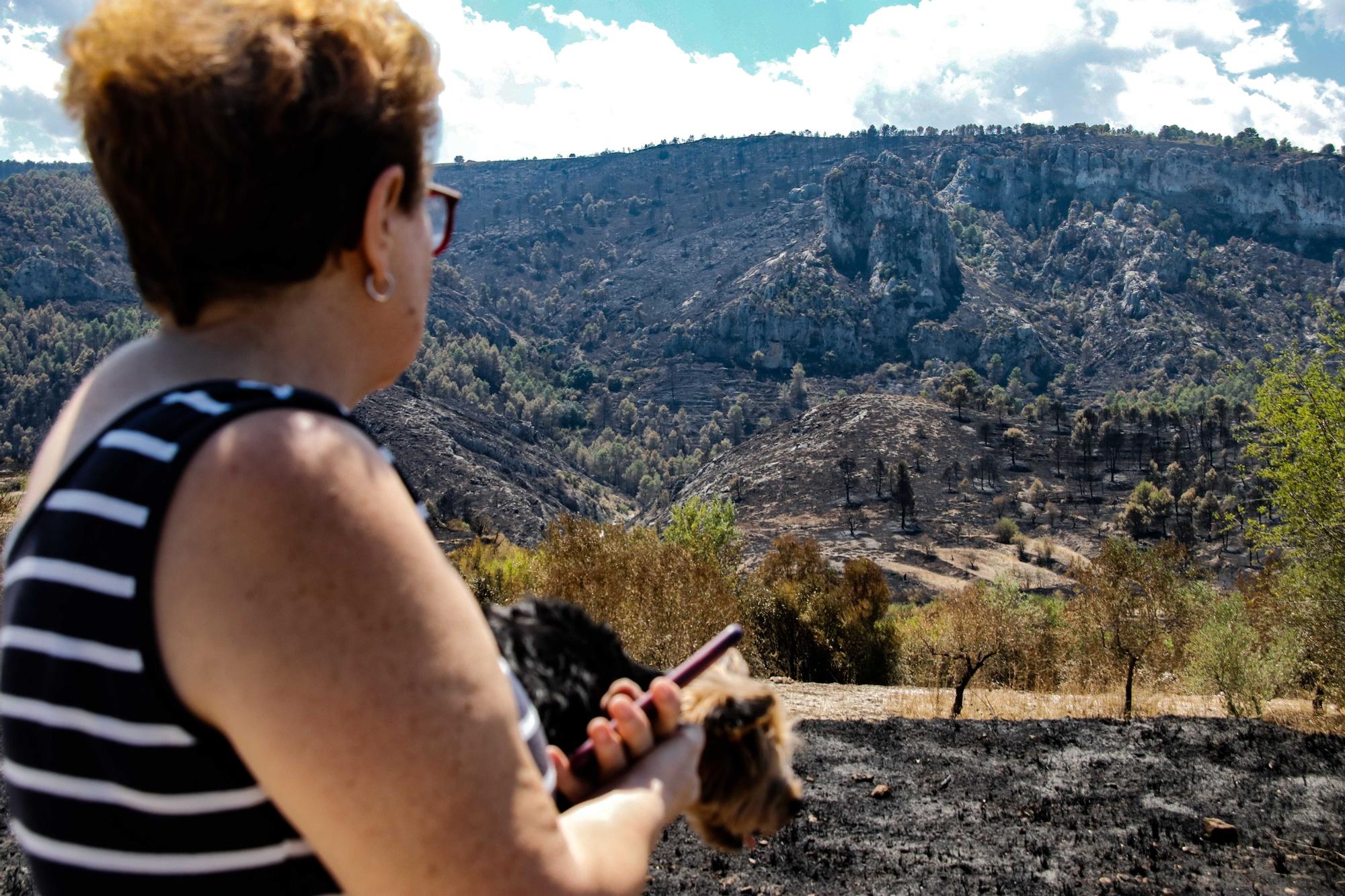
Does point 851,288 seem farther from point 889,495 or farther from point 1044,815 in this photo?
point 1044,815

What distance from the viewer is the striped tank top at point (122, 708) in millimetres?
762

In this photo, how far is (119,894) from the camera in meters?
0.82

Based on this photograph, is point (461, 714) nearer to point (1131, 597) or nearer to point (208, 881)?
point (208, 881)

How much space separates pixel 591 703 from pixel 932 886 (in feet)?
21.3

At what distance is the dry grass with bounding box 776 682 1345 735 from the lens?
475 inches

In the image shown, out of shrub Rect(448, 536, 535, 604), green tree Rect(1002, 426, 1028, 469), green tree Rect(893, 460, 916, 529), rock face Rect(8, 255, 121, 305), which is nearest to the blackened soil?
shrub Rect(448, 536, 535, 604)

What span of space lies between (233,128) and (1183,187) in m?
219

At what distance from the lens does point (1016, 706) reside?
15.1 meters

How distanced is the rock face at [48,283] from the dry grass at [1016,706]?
138m

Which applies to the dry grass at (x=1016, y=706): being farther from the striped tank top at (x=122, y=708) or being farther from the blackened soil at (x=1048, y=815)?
the striped tank top at (x=122, y=708)

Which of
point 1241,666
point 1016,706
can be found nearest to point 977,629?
point 1016,706

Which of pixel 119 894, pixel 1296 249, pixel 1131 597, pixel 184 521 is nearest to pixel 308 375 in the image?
pixel 184 521

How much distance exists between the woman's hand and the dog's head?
71 mm

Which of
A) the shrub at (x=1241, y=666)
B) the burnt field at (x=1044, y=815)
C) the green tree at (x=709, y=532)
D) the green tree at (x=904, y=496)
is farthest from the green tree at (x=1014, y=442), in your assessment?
the burnt field at (x=1044, y=815)
